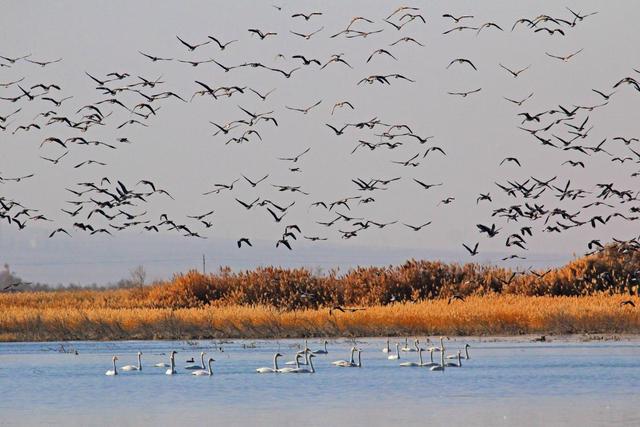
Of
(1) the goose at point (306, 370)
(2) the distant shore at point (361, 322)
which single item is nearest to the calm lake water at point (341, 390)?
(1) the goose at point (306, 370)

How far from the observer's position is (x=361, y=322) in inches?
1826

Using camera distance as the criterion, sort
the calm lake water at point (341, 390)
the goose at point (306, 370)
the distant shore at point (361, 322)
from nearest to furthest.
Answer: the calm lake water at point (341, 390), the goose at point (306, 370), the distant shore at point (361, 322)

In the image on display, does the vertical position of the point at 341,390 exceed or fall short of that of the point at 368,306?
it falls short

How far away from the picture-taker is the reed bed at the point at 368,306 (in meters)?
44.5

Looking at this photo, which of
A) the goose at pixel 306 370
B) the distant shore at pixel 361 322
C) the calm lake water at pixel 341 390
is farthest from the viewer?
the distant shore at pixel 361 322

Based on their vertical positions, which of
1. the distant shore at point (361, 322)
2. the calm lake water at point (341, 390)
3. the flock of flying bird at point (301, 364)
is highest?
the distant shore at point (361, 322)

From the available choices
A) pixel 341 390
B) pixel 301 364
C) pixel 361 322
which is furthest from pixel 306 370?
pixel 361 322

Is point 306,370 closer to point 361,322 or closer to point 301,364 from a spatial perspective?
point 301,364

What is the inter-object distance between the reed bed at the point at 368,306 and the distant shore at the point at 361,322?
0.04 meters

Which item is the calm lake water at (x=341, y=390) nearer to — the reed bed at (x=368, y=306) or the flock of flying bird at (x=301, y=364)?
the flock of flying bird at (x=301, y=364)

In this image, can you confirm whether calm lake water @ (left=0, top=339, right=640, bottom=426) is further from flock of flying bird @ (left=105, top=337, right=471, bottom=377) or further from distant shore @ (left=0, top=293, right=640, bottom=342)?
distant shore @ (left=0, top=293, right=640, bottom=342)

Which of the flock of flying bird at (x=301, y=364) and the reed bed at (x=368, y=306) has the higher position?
the reed bed at (x=368, y=306)

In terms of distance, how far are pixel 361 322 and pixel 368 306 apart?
6.27 metres

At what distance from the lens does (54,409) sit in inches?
1014
